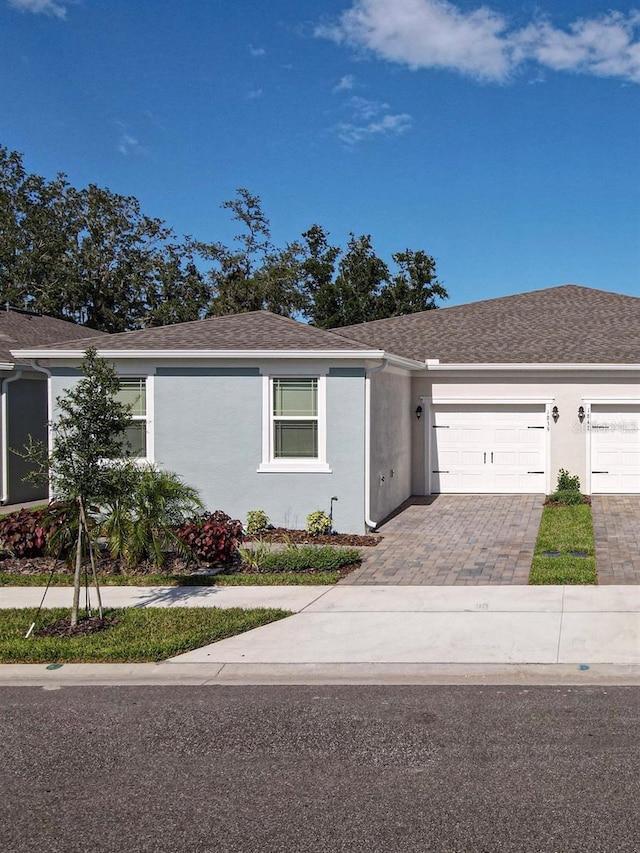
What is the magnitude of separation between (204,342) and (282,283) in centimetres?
3014

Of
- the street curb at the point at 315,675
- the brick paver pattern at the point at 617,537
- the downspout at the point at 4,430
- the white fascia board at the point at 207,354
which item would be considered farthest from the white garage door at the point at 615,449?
the downspout at the point at 4,430

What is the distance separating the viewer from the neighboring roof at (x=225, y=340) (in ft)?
48.9

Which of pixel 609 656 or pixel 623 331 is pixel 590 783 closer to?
pixel 609 656

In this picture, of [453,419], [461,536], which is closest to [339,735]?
[461,536]

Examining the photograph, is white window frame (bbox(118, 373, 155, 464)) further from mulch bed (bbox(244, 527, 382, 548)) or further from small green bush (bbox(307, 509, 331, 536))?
small green bush (bbox(307, 509, 331, 536))

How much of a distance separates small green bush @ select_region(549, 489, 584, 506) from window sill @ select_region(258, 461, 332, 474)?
625 centimetres

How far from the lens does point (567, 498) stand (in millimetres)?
18234

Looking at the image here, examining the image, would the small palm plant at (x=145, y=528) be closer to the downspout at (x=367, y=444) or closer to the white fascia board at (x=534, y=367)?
the downspout at (x=367, y=444)

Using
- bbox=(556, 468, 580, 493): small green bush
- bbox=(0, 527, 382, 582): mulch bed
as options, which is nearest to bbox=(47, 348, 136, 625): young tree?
bbox=(0, 527, 382, 582): mulch bed

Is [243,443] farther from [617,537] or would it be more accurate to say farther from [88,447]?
[617,537]

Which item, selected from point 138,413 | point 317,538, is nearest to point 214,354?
point 138,413

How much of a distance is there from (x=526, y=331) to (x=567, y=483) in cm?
512

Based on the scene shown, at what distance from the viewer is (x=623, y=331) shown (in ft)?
72.2

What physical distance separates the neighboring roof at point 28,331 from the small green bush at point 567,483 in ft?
38.0
